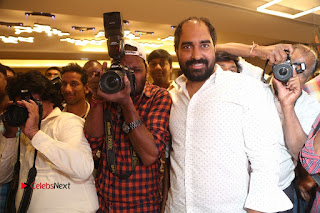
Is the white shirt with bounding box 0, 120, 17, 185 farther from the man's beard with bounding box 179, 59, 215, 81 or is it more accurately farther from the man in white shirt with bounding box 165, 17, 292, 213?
the man's beard with bounding box 179, 59, 215, 81

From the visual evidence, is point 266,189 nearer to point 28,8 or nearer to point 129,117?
point 129,117

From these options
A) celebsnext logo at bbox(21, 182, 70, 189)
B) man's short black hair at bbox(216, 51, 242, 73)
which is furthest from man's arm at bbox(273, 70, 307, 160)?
celebsnext logo at bbox(21, 182, 70, 189)

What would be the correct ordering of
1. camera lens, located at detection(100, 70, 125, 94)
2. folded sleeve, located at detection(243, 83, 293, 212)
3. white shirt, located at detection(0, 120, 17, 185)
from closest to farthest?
folded sleeve, located at detection(243, 83, 293, 212) → camera lens, located at detection(100, 70, 125, 94) → white shirt, located at detection(0, 120, 17, 185)

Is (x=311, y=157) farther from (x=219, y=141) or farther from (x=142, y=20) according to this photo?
(x=142, y=20)

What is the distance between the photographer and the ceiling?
4.65 metres

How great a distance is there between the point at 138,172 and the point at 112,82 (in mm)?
457

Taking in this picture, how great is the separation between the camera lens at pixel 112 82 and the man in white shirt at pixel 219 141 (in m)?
0.31

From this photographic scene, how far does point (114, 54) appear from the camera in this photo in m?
1.29

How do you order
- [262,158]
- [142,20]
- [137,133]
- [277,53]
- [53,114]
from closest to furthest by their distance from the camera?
[262,158] → [137,133] → [277,53] → [53,114] → [142,20]

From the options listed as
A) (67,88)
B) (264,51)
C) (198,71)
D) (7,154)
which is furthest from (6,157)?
(264,51)

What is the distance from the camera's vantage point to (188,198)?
1.25m

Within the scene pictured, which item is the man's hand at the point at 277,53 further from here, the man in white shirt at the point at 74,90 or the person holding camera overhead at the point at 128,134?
the man in white shirt at the point at 74,90

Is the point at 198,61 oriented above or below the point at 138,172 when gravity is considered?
above

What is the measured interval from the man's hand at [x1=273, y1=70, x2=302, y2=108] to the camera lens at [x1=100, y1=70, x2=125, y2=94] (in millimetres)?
704
